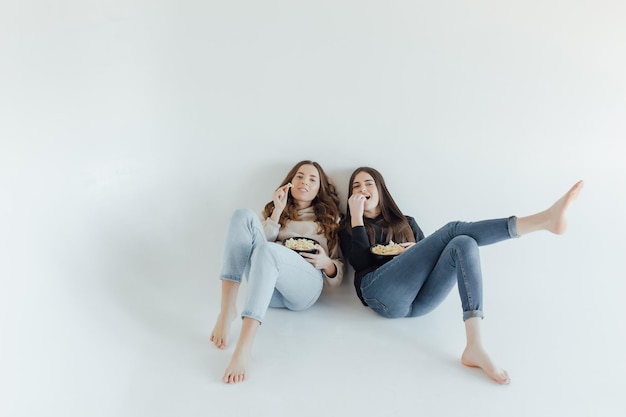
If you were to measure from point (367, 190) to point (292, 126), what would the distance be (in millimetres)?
539

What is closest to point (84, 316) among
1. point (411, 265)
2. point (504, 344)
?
point (411, 265)

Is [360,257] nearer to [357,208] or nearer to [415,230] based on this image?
[357,208]

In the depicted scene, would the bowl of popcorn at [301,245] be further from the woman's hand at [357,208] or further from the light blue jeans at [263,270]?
the woman's hand at [357,208]

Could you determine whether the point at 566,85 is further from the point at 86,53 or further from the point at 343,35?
the point at 86,53

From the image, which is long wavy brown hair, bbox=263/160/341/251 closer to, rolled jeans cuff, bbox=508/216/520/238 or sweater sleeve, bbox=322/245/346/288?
sweater sleeve, bbox=322/245/346/288

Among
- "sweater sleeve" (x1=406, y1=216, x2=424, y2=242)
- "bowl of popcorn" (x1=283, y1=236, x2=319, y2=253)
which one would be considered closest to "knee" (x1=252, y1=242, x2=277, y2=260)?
"bowl of popcorn" (x1=283, y1=236, x2=319, y2=253)

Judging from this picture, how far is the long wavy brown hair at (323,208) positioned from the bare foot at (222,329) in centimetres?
53

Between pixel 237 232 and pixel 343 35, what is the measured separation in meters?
1.22

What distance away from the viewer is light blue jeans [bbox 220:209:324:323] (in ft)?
5.34


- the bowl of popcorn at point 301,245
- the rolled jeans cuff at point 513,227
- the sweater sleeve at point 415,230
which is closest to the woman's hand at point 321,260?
the bowl of popcorn at point 301,245

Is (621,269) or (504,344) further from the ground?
(621,269)

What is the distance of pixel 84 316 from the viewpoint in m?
1.82

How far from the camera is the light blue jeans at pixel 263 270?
163 centimetres

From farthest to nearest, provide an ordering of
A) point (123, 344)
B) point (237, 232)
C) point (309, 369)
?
point (237, 232)
point (123, 344)
point (309, 369)
